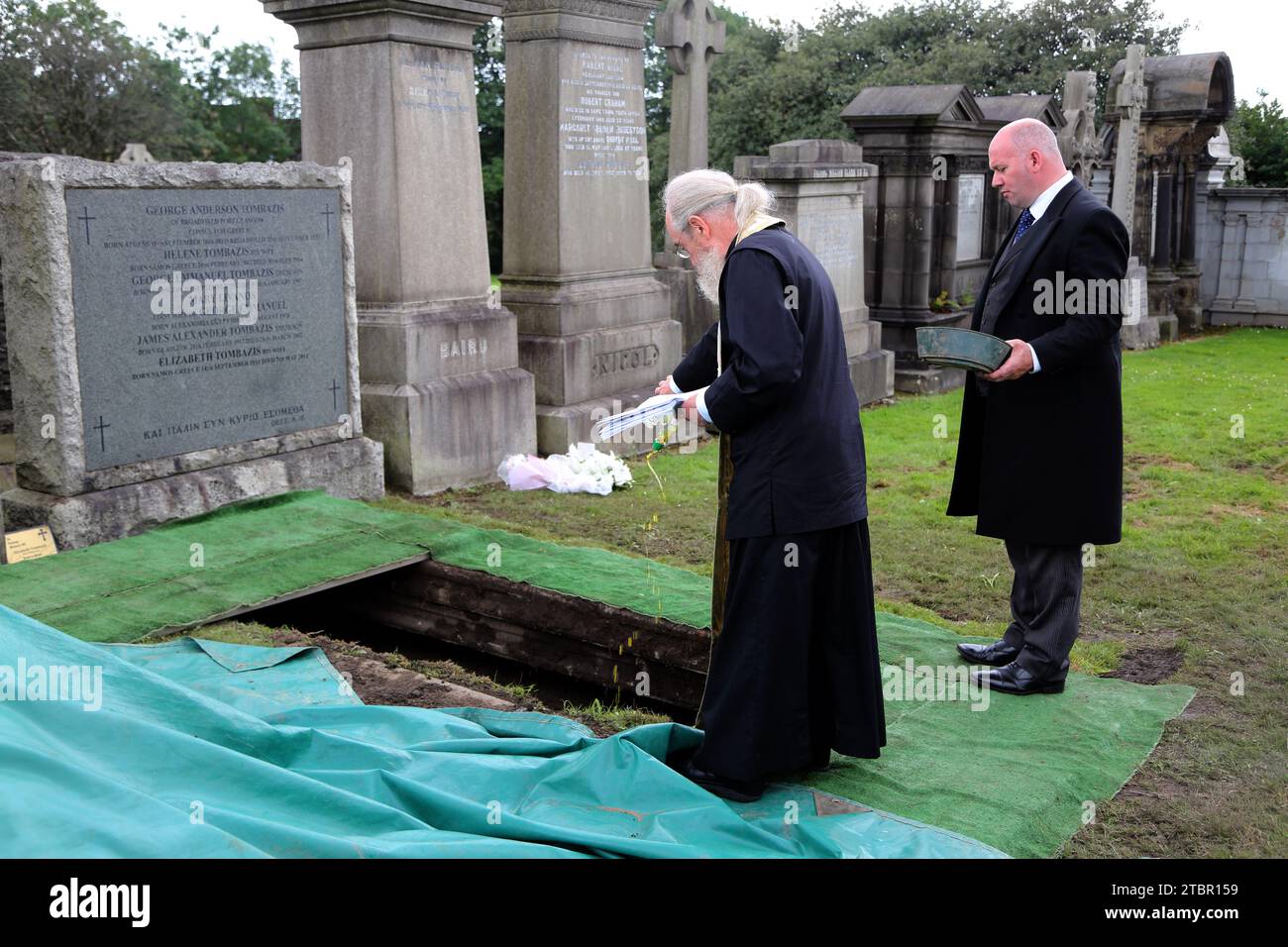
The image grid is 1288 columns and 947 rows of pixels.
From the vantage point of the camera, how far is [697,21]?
11062mm

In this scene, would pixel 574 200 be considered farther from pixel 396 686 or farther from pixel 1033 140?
pixel 396 686

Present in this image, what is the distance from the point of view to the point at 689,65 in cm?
1115

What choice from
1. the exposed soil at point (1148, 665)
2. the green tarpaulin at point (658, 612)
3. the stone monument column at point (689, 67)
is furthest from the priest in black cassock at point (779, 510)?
the stone monument column at point (689, 67)

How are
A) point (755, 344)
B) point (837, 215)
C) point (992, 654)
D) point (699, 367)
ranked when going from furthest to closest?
point (837, 215) < point (992, 654) < point (699, 367) < point (755, 344)

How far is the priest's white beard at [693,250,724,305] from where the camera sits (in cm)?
355

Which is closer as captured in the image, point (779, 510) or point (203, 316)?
point (779, 510)

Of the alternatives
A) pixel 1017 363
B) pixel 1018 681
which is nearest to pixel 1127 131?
pixel 1017 363

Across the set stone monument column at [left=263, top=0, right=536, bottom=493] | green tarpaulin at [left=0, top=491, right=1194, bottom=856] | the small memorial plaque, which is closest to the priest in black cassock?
green tarpaulin at [left=0, top=491, right=1194, bottom=856]

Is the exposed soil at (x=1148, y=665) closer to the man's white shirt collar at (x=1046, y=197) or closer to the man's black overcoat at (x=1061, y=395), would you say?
the man's black overcoat at (x=1061, y=395)

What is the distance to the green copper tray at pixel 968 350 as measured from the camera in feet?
13.2

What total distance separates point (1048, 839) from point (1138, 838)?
282 millimetres

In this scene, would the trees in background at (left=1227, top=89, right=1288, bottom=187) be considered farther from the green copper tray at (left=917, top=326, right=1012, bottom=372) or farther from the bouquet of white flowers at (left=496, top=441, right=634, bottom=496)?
the green copper tray at (left=917, top=326, right=1012, bottom=372)

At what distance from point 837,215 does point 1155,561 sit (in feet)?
17.3

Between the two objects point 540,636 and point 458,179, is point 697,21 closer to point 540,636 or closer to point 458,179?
point 458,179
